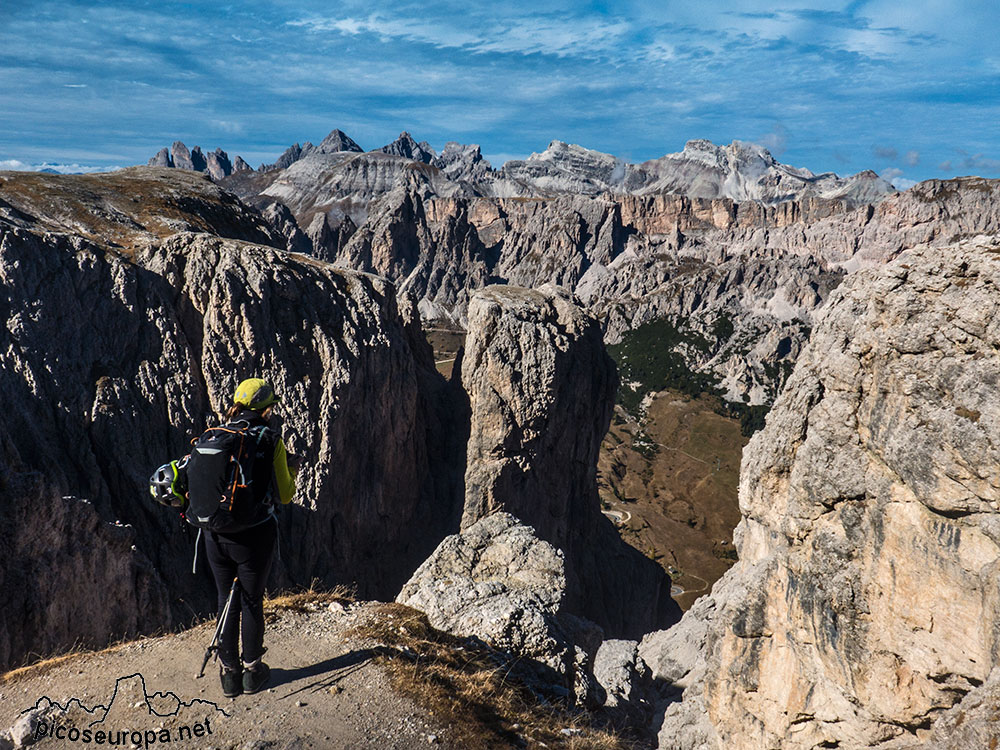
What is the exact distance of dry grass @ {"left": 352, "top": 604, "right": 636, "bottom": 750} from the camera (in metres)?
11.4

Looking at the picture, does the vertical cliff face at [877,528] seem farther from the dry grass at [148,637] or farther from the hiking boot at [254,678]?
the hiking boot at [254,678]

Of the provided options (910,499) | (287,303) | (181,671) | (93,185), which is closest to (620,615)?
(287,303)

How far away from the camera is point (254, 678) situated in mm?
10773

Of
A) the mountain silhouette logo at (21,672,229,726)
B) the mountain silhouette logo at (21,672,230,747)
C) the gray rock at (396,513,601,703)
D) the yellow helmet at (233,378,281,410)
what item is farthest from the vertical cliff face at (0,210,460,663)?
the yellow helmet at (233,378,281,410)

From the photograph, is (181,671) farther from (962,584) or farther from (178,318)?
(178,318)

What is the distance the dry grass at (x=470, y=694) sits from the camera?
11375mm

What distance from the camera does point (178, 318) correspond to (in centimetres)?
4081

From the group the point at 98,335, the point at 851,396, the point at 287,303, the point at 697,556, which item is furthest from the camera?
the point at 697,556

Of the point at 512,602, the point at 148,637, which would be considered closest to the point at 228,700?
the point at 148,637

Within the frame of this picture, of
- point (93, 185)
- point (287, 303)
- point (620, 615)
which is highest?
point (93, 185)

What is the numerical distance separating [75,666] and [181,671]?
234cm

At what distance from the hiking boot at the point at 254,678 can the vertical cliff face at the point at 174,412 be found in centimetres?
2162

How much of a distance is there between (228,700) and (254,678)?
51 centimetres

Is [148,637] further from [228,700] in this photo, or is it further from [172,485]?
[172,485]
